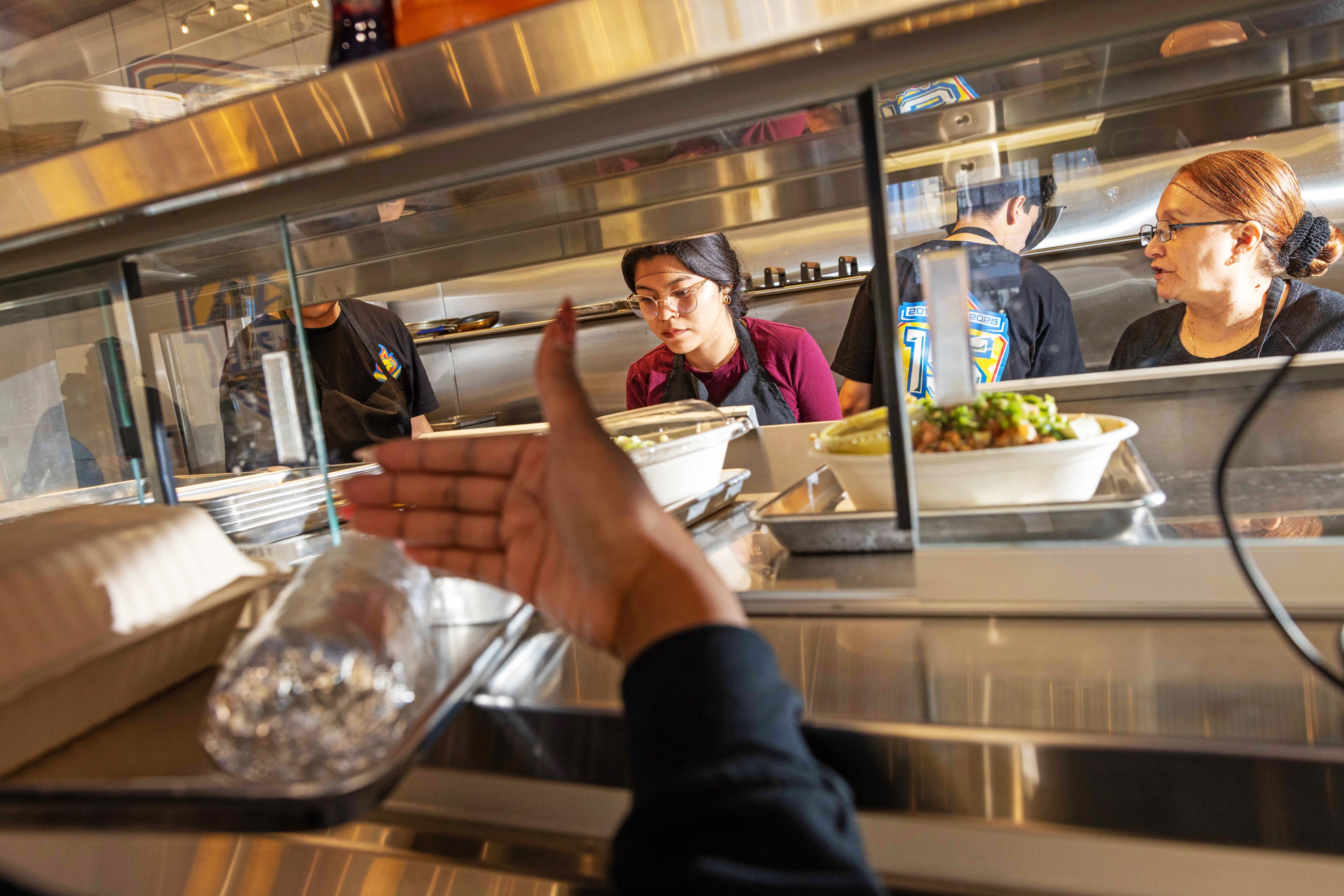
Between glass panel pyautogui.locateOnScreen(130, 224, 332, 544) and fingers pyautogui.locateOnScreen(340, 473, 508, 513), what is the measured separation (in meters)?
0.22

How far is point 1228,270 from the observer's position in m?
1.88

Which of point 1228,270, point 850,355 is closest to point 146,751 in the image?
point 850,355

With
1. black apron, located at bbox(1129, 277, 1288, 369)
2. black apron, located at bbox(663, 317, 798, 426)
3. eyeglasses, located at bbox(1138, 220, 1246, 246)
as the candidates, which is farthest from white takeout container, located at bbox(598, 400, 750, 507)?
eyeglasses, located at bbox(1138, 220, 1246, 246)

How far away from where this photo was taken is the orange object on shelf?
0.57 m

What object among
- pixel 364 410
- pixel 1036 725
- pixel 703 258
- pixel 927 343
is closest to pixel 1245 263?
pixel 703 258

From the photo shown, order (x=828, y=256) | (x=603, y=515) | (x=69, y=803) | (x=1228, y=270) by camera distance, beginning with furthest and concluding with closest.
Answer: (x=828, y=256) < (x=1228, y=270) < (x=603, y=515) < (x=69, y=803)

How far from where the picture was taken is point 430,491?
612mm

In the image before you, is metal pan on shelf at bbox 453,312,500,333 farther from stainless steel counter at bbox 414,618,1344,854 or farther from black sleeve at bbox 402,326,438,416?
stainless steel counter at bbox 414,618,1344,854

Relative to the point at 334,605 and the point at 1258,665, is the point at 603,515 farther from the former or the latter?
the point at 1258,665

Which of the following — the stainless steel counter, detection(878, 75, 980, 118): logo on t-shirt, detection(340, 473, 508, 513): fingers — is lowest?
the stainless steel counter

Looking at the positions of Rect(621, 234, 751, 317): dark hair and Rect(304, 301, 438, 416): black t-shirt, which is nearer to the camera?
Rect(621, 234, 751, 317): dark hair

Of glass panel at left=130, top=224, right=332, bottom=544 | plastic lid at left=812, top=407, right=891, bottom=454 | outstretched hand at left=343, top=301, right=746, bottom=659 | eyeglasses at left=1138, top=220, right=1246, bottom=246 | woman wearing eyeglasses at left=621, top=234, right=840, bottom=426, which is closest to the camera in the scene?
outstretched hand at left=343, top=301, right=746, bottom=659

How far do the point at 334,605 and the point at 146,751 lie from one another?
195 mm

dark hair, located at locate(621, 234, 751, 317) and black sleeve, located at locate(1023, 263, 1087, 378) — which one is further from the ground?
dark hair, located at locate(621, 234, 751, 317)
